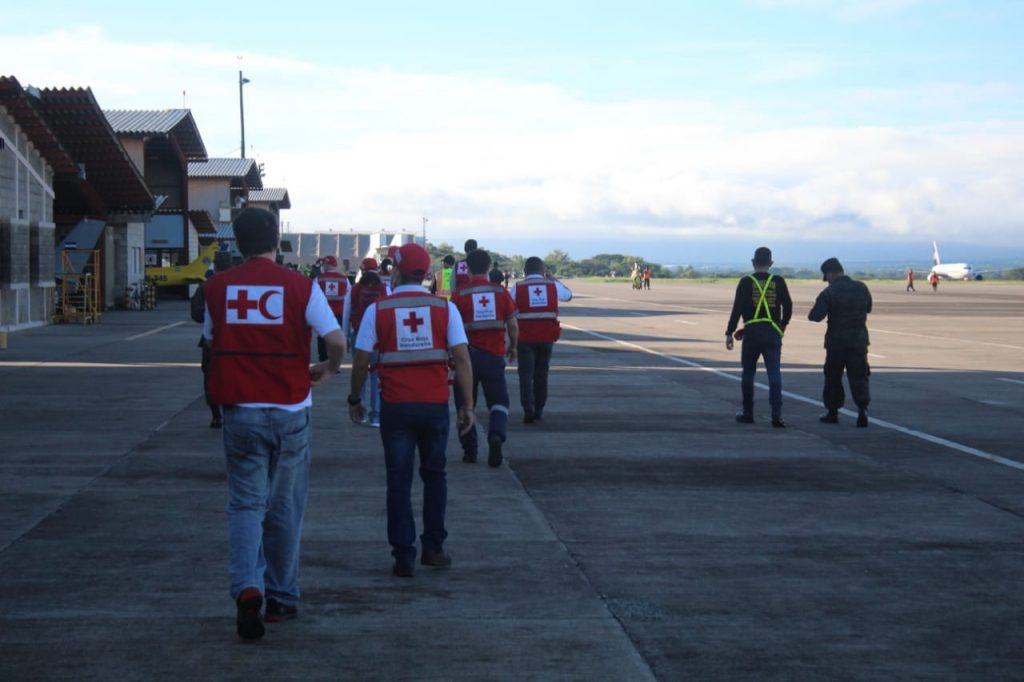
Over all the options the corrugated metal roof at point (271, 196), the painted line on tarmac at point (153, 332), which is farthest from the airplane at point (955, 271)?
the painted line on tarmac at point (153, 332)

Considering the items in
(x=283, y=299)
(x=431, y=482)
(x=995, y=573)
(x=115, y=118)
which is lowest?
(x=995, y=573)

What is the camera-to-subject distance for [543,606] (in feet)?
21.6

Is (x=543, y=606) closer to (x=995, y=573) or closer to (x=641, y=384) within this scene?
(x=995, y=573)

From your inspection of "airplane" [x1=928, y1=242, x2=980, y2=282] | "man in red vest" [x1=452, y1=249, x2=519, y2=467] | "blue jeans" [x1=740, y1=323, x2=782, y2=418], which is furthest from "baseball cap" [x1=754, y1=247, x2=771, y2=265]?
"airplane" [x1=928, y1=242, x2=980, y2=282]

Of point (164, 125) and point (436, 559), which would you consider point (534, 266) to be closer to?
point (436, 559)

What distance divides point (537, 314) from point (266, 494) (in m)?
8.46

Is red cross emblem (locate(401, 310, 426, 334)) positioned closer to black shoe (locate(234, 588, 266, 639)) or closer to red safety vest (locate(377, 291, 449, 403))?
red safety vest (locate(377, 291, 449, 403))

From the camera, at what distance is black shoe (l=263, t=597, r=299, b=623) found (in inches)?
245

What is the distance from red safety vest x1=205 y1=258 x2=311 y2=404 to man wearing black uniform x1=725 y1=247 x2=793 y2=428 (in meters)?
8.82

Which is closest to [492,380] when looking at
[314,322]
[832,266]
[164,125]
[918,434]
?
[918,434]

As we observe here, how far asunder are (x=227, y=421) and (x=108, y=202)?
36.5 m

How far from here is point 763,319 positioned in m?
14.4

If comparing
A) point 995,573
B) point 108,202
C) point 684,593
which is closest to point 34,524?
point 684,593

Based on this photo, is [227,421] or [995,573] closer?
[227,421]
